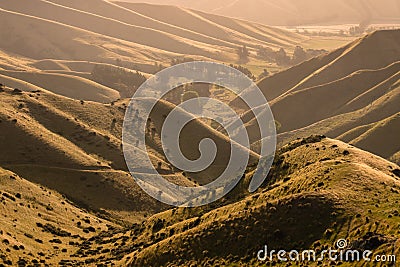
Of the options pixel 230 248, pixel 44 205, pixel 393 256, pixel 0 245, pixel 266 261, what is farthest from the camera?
pixel 44 205

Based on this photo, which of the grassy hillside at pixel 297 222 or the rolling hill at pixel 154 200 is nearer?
the grassy hillside at pixel 297 222

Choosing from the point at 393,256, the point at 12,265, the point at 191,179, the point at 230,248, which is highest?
the point at 393,256

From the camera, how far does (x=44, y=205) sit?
108m

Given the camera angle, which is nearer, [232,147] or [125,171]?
[125,171]

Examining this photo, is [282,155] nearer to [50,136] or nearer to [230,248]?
[230,248]

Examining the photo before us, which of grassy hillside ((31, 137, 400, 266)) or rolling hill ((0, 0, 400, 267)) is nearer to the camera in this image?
grassy hillside ((31, 137, 400, 266))

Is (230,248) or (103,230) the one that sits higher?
(230,248)

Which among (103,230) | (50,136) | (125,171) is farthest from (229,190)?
(50,136)

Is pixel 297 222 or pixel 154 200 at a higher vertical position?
pixel 297 222

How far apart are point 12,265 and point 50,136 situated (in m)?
78.2

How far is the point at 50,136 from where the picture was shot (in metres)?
145

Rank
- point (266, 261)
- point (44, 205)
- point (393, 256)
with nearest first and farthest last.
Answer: point (393, 256) → point (266, 261) → point (44, 205)

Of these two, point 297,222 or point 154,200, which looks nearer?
point 297,222

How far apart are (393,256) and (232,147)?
136789 millimetres
